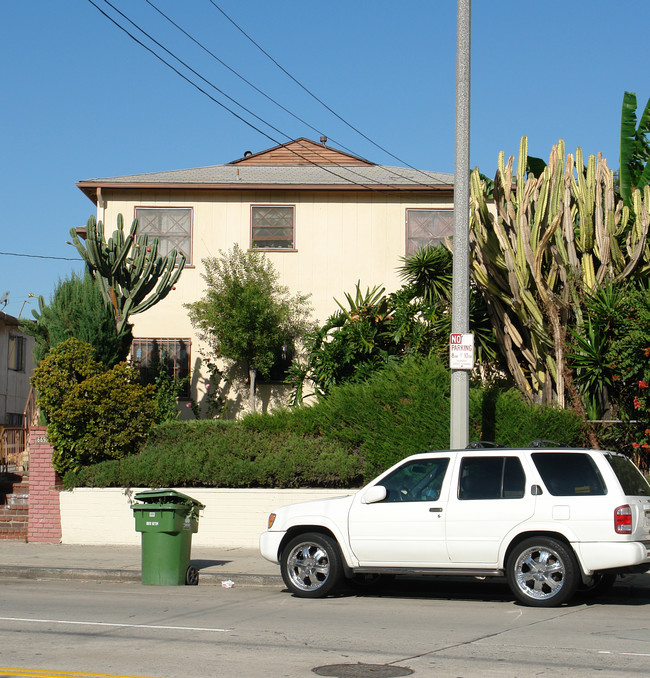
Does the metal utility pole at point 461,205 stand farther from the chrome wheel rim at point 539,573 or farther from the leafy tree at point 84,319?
the leafy tree at point 84,319

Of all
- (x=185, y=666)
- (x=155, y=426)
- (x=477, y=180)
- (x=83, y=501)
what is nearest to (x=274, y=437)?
(x=155, y=426)

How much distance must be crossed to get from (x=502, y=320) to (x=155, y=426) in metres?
6.72

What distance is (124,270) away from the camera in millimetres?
18969

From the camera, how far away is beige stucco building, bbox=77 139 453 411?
2255 cm

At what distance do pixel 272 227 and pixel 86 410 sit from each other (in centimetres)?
784

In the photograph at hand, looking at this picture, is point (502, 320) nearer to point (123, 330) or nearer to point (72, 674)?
point (123, 330)

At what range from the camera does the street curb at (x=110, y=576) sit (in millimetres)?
12594

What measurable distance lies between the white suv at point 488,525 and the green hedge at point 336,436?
426 cm

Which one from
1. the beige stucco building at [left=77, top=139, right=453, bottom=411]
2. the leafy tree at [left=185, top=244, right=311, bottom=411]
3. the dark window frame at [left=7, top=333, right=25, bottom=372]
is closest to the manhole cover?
the leafy tree at [left=185, top=244, right=311, bottom=411]

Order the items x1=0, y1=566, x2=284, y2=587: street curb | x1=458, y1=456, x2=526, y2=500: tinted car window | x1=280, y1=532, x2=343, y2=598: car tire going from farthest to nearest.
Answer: x1=0, y1=566, x2=284, y2=587: street curb
x1=280, y1=532, x2=343, y2=598: car tire
x1=458, y1=456, x2=526, y2=500: tinted car window

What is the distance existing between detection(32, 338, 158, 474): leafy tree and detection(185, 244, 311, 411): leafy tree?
160 inches

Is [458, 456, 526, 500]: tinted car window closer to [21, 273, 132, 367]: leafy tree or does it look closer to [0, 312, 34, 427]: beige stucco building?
[21, 273, 132, 367]: leafy tree

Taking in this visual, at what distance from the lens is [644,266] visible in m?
16.5

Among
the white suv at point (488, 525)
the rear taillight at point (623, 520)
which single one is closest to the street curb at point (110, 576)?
the white suv at point (488, 525)
